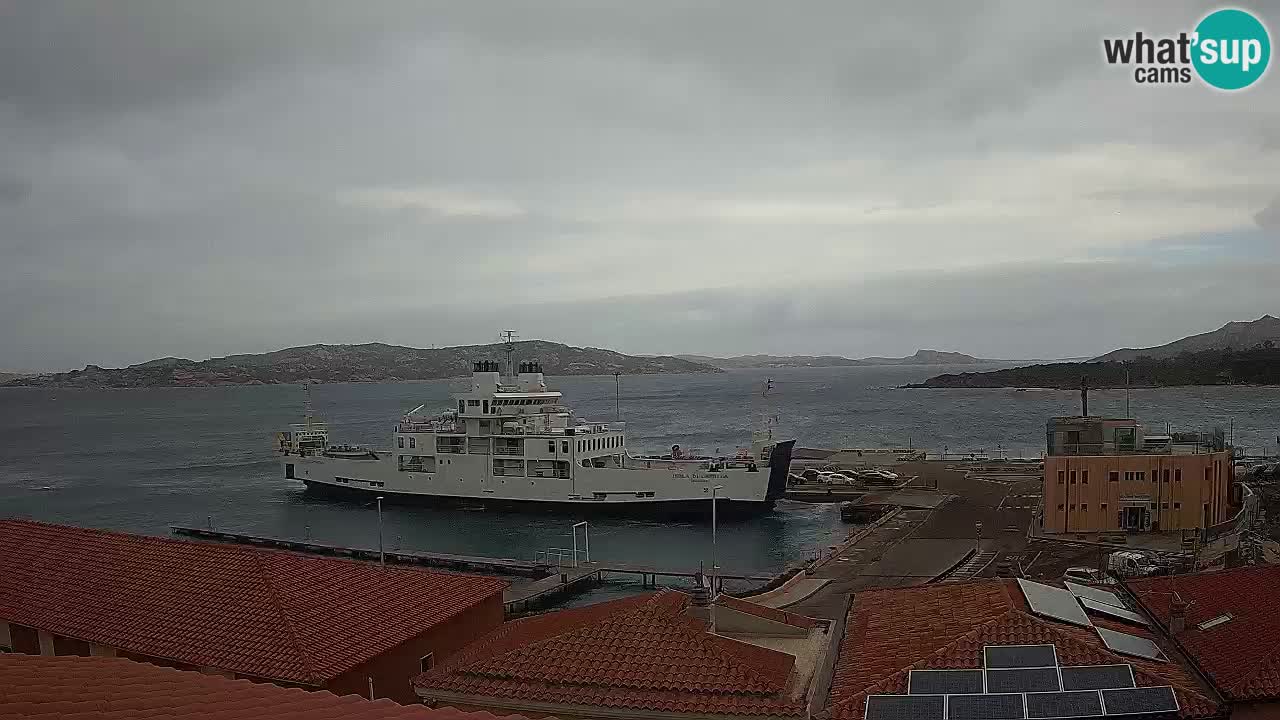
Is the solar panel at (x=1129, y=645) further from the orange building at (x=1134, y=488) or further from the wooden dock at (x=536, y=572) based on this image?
the orange building at (x=1134, y=488)

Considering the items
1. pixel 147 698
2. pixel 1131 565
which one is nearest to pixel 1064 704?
pixel 147 698

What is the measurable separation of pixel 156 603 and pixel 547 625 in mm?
5003

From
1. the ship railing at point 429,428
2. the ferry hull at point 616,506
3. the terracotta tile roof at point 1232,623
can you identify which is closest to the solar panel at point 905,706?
the terracotta tile roof at point 1232,623

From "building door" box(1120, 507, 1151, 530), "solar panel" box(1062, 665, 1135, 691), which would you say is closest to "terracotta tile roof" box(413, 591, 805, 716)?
"solar panel" box(1062, 665, 1135, 691)

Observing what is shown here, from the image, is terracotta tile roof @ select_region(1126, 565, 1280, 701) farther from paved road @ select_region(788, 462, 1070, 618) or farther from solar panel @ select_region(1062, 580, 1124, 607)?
paved road @ select_region(788, 462, 1070, 618)

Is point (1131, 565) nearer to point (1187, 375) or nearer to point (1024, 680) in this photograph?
point (1024, 680)

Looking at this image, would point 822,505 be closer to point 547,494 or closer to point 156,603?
point 547,494

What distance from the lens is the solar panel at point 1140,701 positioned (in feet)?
26.2

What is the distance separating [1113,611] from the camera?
35.7 ft

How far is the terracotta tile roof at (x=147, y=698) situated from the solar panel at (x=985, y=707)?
4442 mm

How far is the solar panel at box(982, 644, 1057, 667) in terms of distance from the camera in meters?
8.59

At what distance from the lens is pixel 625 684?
9.00 metres

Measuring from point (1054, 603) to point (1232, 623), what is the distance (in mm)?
1818

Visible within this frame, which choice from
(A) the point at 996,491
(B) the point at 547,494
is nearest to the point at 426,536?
(B) the point at 547,494
